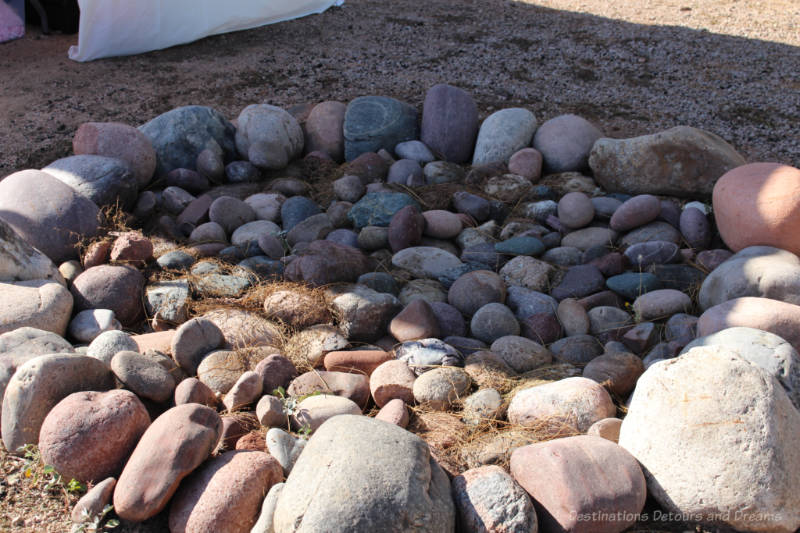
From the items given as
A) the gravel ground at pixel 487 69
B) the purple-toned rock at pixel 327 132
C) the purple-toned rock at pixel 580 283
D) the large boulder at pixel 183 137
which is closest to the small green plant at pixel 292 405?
the purple-toned rock at pixel 580 283

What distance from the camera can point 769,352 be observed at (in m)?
2.78

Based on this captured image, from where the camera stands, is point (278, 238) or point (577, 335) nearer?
point (577, 335)

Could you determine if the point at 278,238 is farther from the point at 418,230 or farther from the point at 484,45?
the point at 484,45

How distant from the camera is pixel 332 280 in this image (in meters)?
3.94

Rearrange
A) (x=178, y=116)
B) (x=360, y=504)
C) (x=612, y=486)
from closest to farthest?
(x=360, y=504) → (x=612, y=486) → (x=178, y=116)

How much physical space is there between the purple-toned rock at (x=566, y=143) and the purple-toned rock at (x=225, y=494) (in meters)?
3.44

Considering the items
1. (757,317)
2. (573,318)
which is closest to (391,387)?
(573,318)

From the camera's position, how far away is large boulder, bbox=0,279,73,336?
130 inches

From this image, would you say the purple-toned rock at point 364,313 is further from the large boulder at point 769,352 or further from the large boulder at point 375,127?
the large boulder at point 375,127

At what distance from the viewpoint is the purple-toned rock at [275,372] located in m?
3.11

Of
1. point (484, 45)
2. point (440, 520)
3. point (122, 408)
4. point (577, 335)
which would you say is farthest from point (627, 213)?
point (484, 45)

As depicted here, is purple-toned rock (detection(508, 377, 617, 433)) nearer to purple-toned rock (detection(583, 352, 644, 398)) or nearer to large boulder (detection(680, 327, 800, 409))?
purple-toned rock (detection(583, 352, 644, 398))

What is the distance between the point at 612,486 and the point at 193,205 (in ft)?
11.5

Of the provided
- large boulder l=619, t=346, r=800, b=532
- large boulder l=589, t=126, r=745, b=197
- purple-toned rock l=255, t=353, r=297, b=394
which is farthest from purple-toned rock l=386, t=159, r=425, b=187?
large boulder l=619, t=346, r=800, b=532
